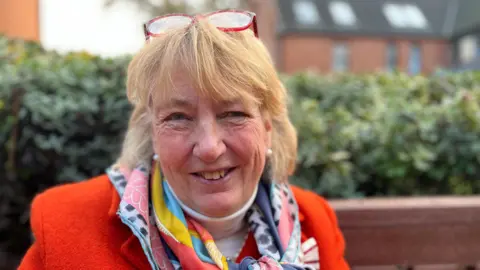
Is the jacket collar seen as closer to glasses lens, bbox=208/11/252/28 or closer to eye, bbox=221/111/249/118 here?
eye, bbox=221/111/249/118

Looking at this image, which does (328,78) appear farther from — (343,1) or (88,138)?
(343,1)

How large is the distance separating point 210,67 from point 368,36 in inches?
1133

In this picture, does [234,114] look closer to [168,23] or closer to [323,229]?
[168,23]

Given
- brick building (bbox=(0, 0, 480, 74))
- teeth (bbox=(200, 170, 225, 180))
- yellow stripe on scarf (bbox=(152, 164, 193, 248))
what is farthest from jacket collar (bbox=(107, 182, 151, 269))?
brick building (bbox=(0, 0, 480, 74))

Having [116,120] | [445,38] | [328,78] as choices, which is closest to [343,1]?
[445,38]

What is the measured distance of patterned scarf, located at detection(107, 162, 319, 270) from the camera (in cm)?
154

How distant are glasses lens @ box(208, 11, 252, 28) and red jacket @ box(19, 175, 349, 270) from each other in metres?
0.76

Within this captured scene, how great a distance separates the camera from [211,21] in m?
1.58

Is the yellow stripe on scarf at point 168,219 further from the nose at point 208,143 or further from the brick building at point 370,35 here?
the brick building at point 370,35

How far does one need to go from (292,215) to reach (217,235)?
34cm

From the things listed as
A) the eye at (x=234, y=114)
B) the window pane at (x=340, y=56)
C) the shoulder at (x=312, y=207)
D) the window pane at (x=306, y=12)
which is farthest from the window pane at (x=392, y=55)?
the eye at (x=234, y=114)

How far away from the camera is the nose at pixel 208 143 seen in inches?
58.3

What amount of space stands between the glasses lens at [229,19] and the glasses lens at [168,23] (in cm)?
9

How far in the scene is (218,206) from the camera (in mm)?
1583
